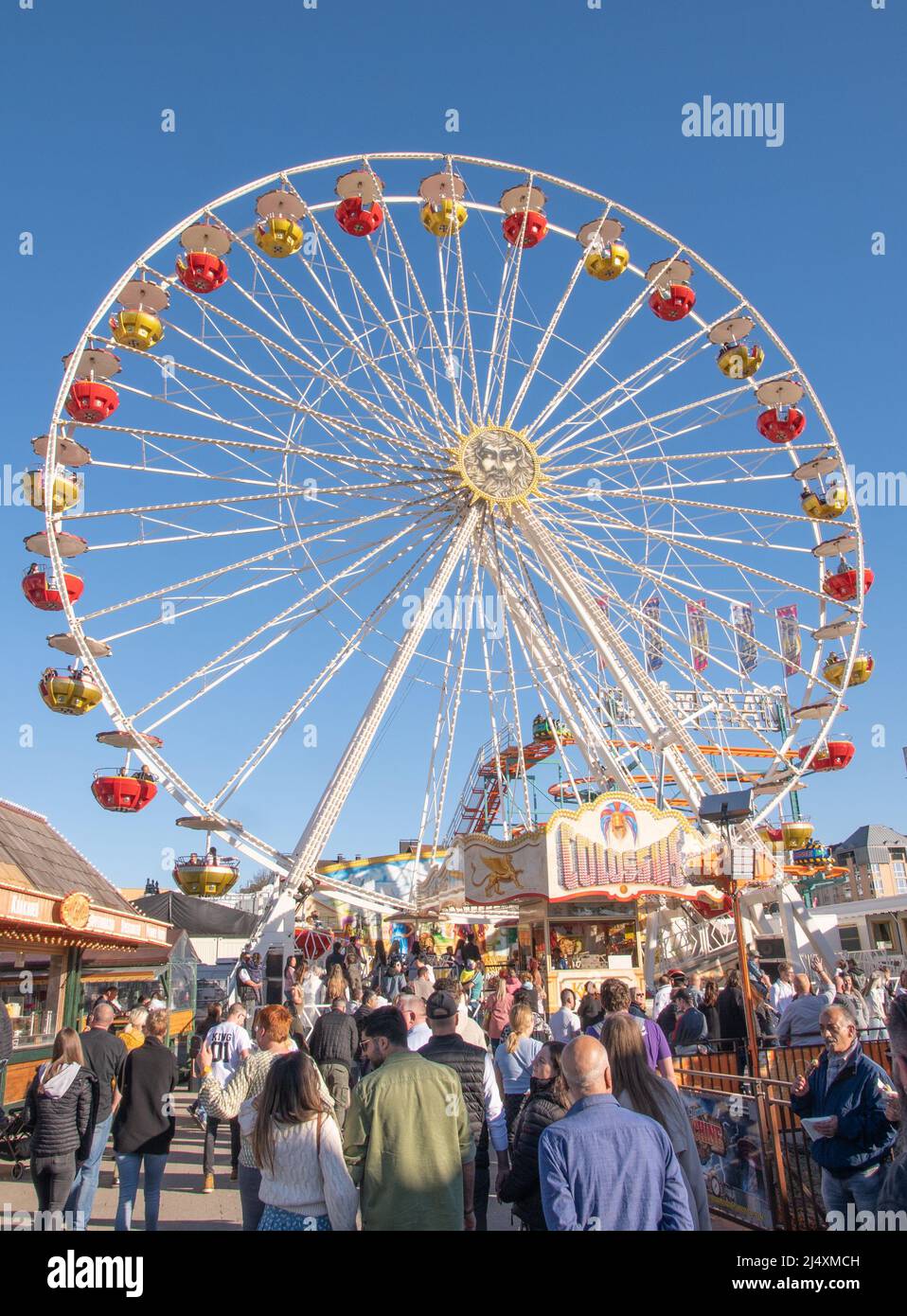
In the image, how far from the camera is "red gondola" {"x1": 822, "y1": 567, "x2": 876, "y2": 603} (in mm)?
21094

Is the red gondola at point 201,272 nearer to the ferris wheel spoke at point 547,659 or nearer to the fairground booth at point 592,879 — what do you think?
the ferris wheel spoke at point 547,659

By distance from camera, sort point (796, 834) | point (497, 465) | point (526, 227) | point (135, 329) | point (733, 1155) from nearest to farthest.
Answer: point (733, 1155) → point (135, 329) → point (497, 465) → point (526, 227) → point (796, 834)

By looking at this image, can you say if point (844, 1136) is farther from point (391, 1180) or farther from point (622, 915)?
point (622, 915)

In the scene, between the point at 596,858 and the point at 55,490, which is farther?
the point at 596,858

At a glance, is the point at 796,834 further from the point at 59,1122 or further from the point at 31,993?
the point at 59,1122

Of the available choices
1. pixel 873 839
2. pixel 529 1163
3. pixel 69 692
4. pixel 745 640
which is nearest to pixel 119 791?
pixel 69 692

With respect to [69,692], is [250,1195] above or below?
below

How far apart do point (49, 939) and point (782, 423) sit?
17.8 m

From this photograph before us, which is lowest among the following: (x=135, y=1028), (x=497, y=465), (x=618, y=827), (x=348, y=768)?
(x=135, y=1028)

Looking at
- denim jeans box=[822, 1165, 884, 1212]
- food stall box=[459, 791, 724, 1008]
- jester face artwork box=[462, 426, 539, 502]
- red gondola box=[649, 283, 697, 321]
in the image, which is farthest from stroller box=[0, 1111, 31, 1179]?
red gondola box=[649, 283, 697, 321]

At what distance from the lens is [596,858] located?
19.8 meters

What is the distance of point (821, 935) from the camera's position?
19.5 meters

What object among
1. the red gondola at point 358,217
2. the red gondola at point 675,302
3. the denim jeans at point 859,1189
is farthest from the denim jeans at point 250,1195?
the red gondola at point 675,302

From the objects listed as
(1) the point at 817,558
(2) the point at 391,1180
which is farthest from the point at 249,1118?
(1) the point at 817,558
